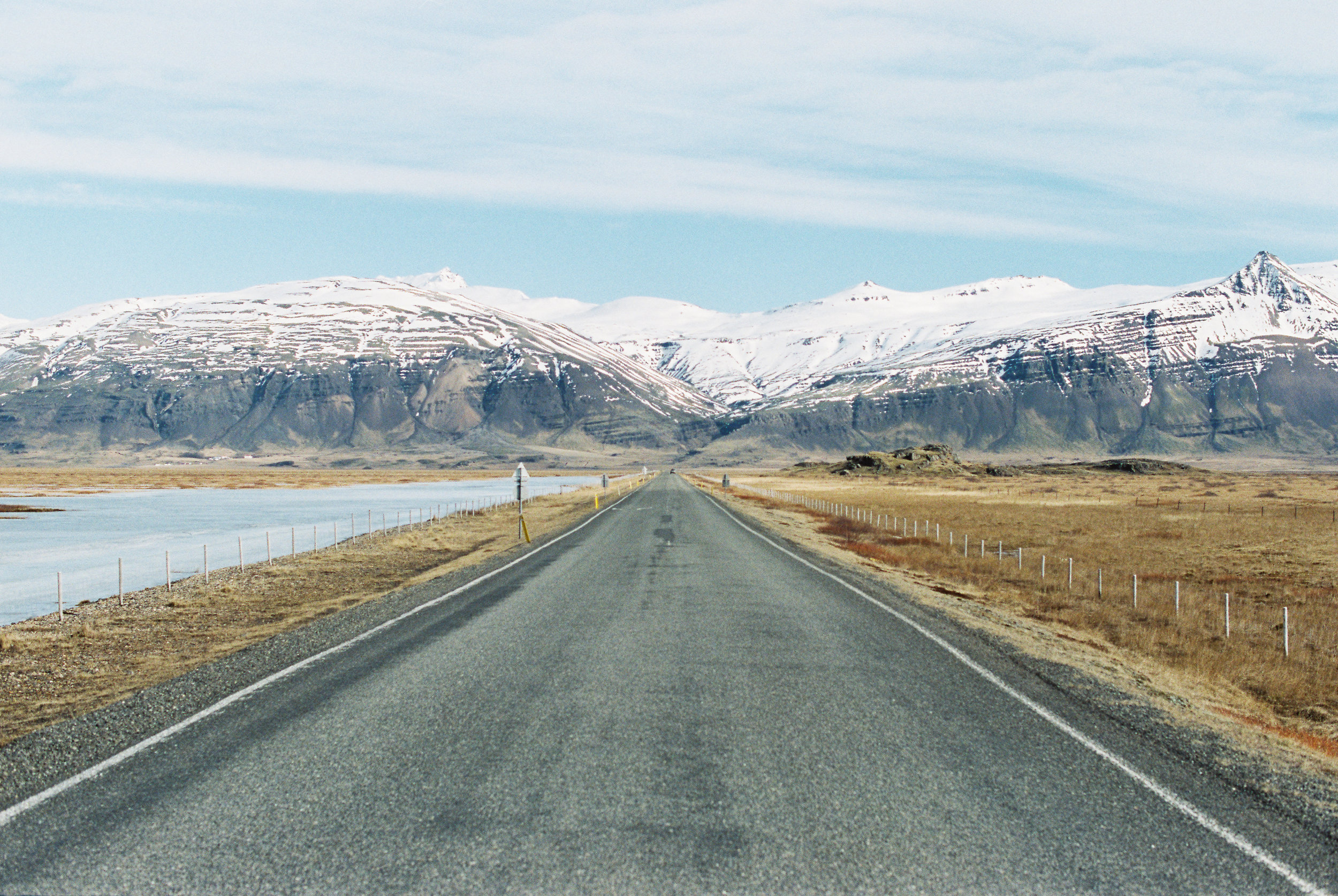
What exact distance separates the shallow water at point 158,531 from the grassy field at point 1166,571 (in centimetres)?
2077

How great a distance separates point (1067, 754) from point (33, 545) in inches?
A: 1639

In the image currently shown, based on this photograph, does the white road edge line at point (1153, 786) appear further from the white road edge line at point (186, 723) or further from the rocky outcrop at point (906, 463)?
the rocky outcrop at point (906, 463)

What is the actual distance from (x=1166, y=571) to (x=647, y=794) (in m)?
25.9

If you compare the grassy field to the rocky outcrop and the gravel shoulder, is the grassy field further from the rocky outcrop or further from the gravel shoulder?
the rocky outcrop

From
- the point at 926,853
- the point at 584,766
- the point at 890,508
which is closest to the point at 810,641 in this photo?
the point at 584,766

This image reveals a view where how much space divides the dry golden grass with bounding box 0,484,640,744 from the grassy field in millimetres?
12542

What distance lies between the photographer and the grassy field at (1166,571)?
46.4 feet

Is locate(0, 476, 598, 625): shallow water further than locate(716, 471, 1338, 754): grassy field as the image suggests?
Yes

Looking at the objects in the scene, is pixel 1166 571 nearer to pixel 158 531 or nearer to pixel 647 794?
pixel 647 794

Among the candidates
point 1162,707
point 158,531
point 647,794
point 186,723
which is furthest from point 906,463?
point 647,794

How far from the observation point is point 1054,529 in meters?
43.2

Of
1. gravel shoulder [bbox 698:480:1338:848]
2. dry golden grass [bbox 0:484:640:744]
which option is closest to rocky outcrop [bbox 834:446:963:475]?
dry golden grass [bbox 0:484:640:744]

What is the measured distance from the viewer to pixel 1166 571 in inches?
1097

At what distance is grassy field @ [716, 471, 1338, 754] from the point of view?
14.2 metres
